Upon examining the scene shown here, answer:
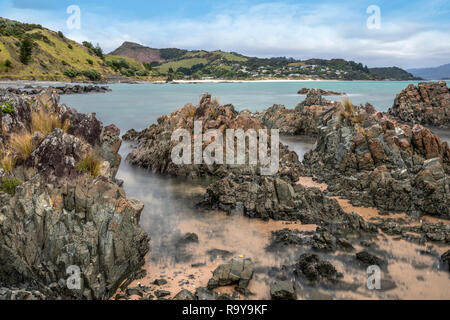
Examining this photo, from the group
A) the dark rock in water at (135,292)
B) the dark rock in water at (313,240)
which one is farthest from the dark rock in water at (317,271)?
the dark rock in water at (135,292)

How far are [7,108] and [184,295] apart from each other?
9.29 m

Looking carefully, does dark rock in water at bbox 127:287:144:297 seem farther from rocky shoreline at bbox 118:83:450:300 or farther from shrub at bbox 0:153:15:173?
shrub at bbox 0:153:15:173

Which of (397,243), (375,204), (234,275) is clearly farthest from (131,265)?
(375,204)

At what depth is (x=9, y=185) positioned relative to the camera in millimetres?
8367

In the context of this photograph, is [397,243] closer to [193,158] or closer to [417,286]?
[417,286]

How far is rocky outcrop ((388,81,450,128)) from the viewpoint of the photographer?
39094 mm

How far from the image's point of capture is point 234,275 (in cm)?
826

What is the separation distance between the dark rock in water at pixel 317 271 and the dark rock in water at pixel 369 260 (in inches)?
44.3

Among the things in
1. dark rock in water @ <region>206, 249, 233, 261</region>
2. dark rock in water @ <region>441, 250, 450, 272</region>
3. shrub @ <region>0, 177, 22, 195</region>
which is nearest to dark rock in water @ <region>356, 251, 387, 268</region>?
dark rock in water @ <region>441, 250, 450, 272</region>

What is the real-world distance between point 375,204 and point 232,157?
7.76m

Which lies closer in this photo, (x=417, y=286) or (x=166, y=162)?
(x=417, y=286)

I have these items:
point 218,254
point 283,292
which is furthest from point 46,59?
point 283,292

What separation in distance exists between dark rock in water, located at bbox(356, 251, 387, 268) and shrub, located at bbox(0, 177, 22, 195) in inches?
378
